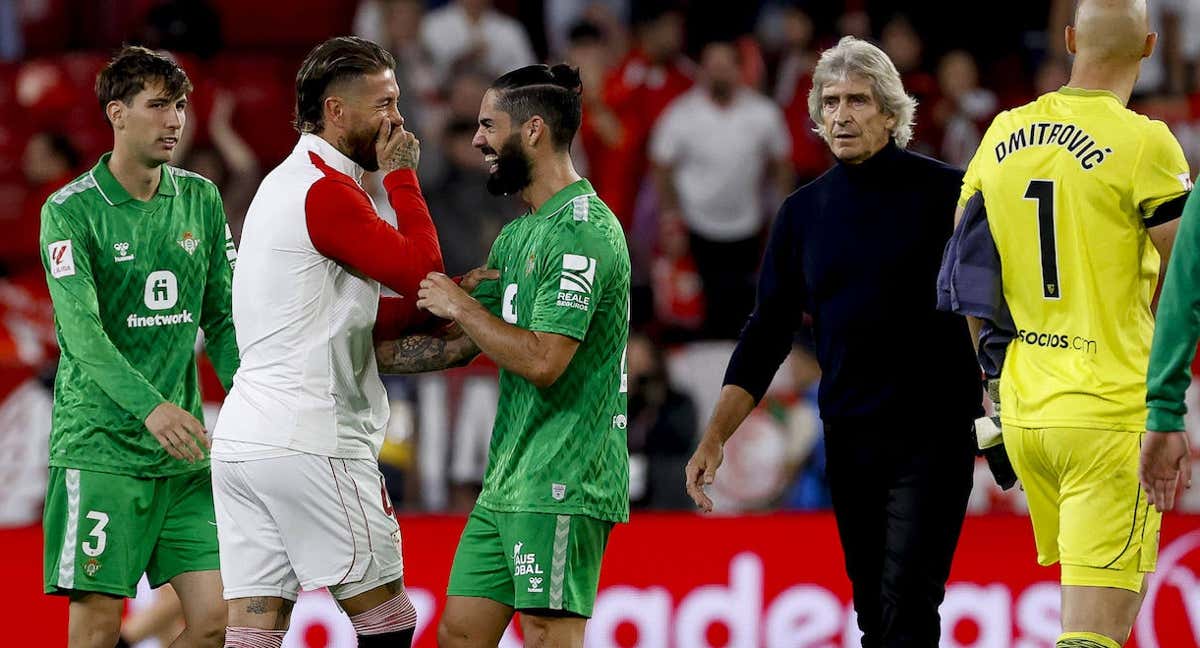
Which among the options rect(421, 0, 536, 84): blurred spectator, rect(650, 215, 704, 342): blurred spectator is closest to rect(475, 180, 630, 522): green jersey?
rect(650, 215, 704, 342): blurred spectator

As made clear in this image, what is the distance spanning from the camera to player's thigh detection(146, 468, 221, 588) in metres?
6.24

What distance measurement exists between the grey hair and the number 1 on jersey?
→ 952 mm

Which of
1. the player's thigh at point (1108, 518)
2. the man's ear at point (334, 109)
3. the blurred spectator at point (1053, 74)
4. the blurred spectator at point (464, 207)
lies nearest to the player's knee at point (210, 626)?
the man's ear at point (334, 109)

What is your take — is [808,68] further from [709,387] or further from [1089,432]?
[1089,432]

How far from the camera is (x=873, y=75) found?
5938 mm

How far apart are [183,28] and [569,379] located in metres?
8.20

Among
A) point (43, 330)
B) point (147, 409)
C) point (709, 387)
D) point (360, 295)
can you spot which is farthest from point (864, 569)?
point (43, 330)

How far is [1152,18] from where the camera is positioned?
12.9m

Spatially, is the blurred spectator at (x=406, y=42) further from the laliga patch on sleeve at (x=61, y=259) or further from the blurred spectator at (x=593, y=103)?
the laliga patch on sleeve at (x=61, y=259)

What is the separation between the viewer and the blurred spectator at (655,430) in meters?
9.42

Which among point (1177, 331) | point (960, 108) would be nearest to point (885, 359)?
point (1177, 331)

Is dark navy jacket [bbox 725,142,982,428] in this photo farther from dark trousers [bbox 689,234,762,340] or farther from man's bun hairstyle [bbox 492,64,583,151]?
dark trousers [bbox 689,234,762,340]

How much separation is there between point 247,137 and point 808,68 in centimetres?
425

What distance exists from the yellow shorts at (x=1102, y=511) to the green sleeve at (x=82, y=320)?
2.95m
